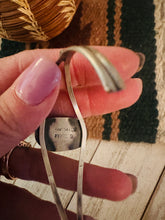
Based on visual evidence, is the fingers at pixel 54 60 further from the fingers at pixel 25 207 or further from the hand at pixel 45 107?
the fingers at pixel 25 207

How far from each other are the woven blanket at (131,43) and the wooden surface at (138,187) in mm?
18

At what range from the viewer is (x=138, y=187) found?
35 cm

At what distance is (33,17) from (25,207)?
11.1 inches

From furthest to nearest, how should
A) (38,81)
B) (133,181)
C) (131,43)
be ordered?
1. (131,43)
2. (133,181)
3. (38,81)

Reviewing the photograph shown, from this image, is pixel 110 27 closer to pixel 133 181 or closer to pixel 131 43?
pixel 131 43

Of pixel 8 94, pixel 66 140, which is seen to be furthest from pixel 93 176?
pixel 8 94

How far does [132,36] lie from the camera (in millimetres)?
442

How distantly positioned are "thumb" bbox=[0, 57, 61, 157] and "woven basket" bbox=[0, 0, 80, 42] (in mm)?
155

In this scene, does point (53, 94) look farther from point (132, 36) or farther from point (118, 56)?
point (132, 36)

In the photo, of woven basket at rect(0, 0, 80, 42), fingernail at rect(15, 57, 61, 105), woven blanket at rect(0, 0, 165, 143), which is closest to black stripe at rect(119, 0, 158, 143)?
woven blanket at rect(0, 0, 165, 143)

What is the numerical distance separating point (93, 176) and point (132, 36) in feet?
0.88

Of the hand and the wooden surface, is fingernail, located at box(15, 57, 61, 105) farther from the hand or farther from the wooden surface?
the wooden surface

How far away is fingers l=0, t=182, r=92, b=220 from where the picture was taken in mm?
333

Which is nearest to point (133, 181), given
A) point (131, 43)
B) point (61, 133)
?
point (61, 133)
